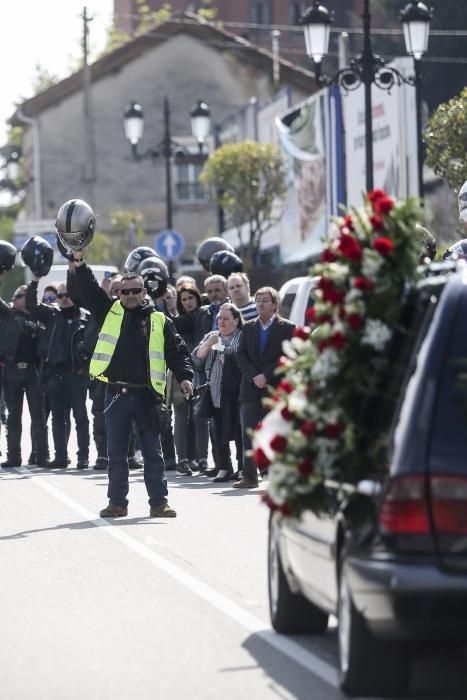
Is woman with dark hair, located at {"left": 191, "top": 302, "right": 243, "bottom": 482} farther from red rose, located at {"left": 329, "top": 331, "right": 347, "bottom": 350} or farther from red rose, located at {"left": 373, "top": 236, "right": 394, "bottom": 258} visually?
red rose, located at {"left": 329, "top": 331, "right": 347, "bottom": 350}

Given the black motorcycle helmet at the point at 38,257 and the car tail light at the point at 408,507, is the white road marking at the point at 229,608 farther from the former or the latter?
the black motorcycle helmet at the point at 38,257

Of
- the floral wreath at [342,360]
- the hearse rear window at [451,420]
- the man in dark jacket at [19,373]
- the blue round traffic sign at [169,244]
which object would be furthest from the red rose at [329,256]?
the blue round traffic sign at [169,244]

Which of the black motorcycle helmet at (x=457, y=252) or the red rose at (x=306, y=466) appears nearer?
the red rose at (x=306, y=466)

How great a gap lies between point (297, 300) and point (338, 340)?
15220 millimetres

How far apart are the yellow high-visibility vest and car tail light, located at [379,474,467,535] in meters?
8.01

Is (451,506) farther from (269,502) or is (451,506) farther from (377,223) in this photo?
(377,223)

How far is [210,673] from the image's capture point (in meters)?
8.12

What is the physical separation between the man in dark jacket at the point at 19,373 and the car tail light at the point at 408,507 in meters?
15.3

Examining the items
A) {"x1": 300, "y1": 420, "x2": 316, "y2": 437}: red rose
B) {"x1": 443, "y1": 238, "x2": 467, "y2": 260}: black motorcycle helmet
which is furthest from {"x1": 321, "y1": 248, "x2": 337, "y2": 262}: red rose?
{"x1": 443, "y1": 238, "x2": 467, "y2": 260}: black motorcycle helmet

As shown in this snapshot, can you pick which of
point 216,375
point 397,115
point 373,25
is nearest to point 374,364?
point 216,375

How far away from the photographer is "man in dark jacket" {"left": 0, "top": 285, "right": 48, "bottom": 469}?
22000 mm

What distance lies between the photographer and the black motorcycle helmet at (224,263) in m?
22.1

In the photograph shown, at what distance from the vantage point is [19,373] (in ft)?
72.5

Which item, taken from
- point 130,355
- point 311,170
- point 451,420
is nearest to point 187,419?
point 130,355
